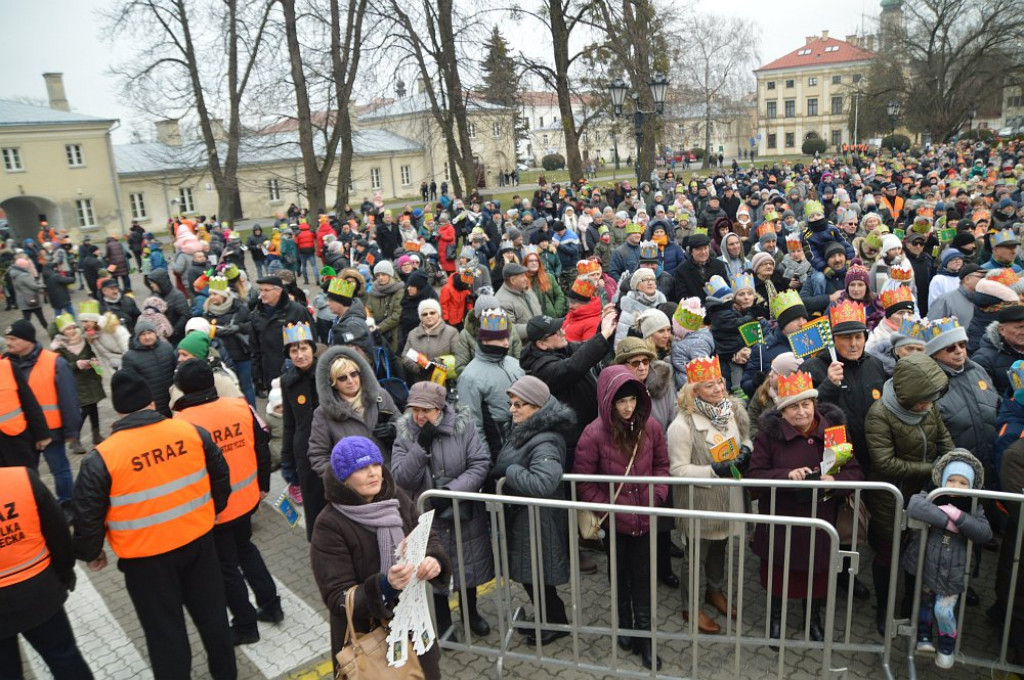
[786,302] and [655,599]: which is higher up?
[786,302]

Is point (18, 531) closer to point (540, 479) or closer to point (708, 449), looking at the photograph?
point (540, 479)

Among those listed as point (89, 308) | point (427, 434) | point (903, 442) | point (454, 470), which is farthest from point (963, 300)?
point (89, 308)

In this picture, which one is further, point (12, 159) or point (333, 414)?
point (12, 159)

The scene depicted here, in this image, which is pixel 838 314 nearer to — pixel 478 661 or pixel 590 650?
pixel 590 650

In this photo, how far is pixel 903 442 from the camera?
4.13m

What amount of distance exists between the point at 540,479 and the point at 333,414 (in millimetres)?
1560

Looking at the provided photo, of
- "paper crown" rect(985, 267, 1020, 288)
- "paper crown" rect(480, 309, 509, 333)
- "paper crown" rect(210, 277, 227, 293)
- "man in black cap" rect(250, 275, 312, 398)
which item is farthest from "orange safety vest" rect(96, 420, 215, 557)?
"paper crown" rect(985, 267, 1020, 288)

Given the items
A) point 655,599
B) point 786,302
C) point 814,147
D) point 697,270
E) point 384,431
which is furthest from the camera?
point 814,147

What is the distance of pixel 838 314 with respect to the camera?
184 inches

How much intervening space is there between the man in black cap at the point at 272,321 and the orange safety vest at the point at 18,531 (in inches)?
151

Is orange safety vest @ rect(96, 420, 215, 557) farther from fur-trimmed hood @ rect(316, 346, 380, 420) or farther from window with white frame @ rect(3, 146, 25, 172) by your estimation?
window with white frame @ rect(3, 146, 25, 172)

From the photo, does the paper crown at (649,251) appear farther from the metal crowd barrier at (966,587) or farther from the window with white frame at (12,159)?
the window with white frame at (12,159)

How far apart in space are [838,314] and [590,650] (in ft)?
8.96

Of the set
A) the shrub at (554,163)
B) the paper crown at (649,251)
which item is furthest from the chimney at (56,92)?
the paper crown at (649,251)
